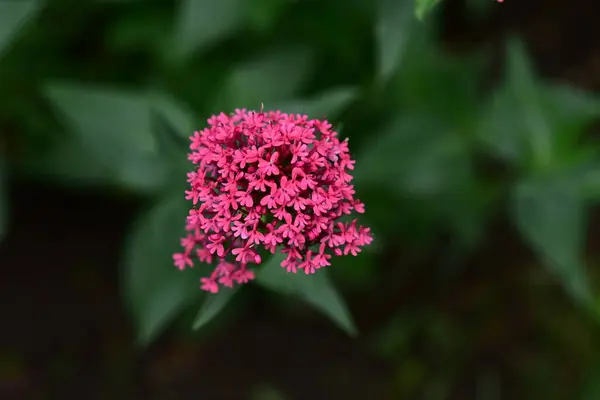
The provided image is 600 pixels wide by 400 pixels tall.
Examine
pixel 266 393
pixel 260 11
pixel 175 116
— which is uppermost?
pixel 260 11

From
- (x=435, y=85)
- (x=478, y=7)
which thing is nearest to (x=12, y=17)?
(x=435, y=85)

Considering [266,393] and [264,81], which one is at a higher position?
[264,81]

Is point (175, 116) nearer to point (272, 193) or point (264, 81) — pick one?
point (264, 81)

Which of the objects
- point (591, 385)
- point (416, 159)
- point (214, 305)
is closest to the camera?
point (214, 305)

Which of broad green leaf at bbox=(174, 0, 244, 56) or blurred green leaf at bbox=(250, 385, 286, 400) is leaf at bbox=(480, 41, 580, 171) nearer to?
broad green leaf at bbox=(174, 0, 244, 56)

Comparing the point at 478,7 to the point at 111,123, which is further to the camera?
the point at 478,7

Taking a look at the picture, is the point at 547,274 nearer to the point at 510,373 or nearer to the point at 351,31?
the point at 510,373

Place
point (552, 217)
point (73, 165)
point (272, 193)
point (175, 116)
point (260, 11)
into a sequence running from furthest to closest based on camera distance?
point (73, 165) < point (260, 11) < point (552, 217) < point (175, 116) < point (272, 193)
